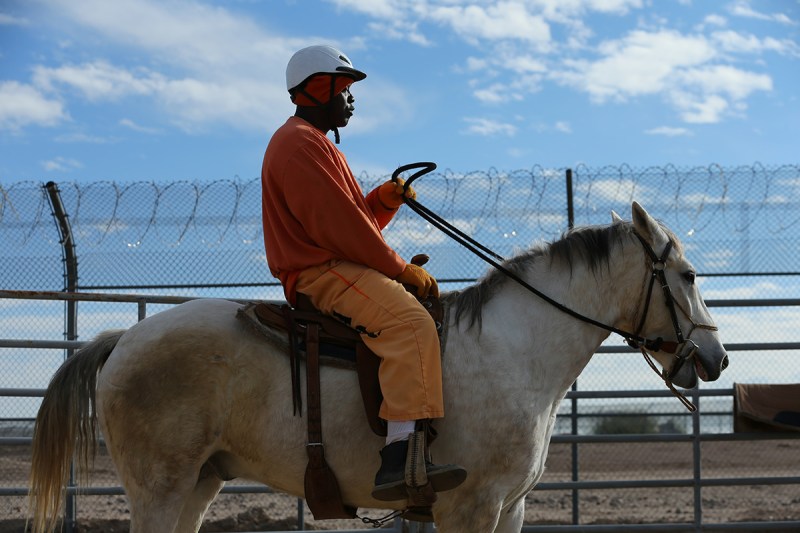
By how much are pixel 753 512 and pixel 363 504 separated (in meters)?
7.39

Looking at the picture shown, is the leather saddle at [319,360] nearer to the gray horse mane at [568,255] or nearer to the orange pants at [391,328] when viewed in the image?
the orange pants at [391,328]

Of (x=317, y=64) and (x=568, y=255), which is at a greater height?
(x=317, y=64)

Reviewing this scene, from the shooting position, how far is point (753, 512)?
390 inches

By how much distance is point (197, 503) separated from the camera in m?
4.04

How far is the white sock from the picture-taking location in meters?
3.62

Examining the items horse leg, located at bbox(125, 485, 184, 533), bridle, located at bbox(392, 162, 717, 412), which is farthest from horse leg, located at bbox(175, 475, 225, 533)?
bridle, located at bbox(392, 162, 717, 412)

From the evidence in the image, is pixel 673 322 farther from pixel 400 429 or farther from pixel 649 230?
pixel 400 429

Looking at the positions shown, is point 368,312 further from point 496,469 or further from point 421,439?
point 496,469

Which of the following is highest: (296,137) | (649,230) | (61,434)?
(296,137)

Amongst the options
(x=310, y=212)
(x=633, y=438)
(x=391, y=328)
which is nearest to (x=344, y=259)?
(x=310, y=212)

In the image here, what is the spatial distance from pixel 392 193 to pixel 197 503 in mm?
1666

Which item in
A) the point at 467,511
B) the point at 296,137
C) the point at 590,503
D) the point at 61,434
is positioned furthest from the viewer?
the point at 590,503

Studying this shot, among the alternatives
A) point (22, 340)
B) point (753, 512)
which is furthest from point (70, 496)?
Result: point (753, 512)

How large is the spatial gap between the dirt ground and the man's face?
15.0 feet
